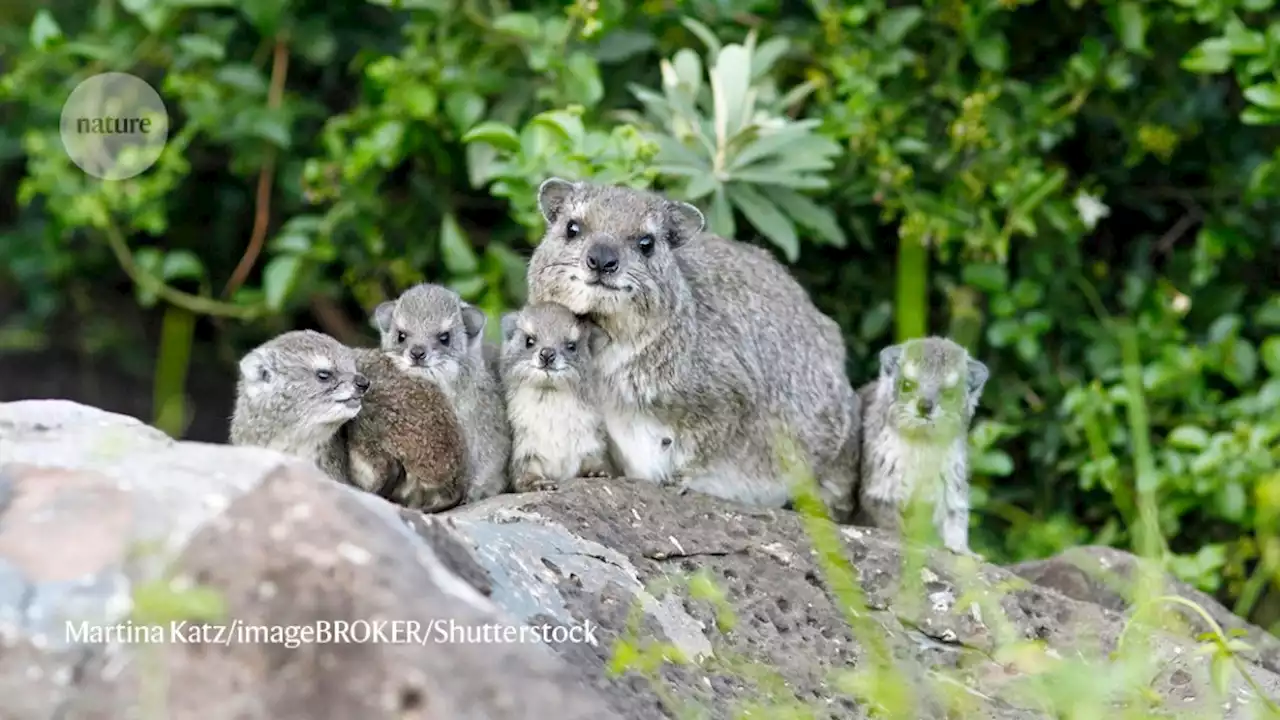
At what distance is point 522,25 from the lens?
298 inches

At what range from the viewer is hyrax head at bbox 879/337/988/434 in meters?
6.46

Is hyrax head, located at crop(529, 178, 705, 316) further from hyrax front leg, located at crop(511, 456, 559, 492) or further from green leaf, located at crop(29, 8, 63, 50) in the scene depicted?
green leaf, located at crop(29, 8, 63, 50)

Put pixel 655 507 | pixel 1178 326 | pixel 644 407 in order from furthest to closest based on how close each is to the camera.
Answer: pixel 1178 326
pixel 644 407
pixel 655 507

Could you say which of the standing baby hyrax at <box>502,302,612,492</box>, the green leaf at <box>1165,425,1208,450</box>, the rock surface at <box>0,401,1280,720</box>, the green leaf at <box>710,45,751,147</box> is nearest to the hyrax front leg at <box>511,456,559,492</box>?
the standing baby hyrax at <box>502,302,612,492</box>

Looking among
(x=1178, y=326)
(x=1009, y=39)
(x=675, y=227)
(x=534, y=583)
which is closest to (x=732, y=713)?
(x=534, y=583)

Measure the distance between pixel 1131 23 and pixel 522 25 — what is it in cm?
274

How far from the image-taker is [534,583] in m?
4.59

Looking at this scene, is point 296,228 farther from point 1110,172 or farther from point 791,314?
point 1110,172

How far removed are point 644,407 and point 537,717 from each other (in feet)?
8.78

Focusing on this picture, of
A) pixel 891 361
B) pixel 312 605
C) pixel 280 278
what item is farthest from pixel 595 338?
pixel 280 278

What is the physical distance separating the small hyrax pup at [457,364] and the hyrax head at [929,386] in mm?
1509

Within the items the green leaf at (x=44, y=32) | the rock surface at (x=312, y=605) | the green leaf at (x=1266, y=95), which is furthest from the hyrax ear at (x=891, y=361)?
the green leaf at (x=44, y=32)

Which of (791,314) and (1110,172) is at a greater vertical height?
(1110,172)

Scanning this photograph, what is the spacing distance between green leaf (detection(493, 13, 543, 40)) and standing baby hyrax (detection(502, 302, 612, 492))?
75.0 inches
